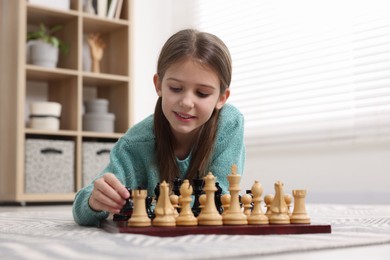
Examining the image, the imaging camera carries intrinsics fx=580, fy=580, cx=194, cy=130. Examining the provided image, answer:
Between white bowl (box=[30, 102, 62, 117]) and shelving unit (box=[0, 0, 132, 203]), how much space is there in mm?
→ 78

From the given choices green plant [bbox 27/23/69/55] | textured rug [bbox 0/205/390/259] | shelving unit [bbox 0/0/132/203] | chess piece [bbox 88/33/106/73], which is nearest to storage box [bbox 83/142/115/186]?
shelving unit [bbox 0/0/132/203]

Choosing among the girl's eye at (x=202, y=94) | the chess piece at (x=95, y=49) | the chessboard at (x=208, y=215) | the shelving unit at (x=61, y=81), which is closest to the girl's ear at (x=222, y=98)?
the girl's eye at (x=202, y=94)

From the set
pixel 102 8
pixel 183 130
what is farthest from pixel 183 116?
pixel 102 8

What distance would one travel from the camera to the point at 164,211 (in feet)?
3.72

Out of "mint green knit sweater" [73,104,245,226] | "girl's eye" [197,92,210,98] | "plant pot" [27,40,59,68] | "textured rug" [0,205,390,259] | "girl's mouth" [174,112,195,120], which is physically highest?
"plant pot" [27,40,59,68]

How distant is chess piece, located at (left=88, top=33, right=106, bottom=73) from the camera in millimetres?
3951

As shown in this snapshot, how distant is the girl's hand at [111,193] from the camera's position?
1.25m

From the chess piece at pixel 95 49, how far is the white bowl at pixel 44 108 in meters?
0.45

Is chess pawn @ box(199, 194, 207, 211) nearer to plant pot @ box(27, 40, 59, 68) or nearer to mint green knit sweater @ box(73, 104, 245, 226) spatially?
mint green knit sweater @ box(73, 104, 245, 226)

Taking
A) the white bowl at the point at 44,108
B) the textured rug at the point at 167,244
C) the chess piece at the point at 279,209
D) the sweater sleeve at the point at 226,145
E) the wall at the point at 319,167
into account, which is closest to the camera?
the textured rug at the point at 167,244

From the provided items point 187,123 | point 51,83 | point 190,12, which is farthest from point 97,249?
point 190,12

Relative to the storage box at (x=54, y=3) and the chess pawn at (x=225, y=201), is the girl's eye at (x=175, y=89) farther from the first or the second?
the storage box at (x=54, y=3)

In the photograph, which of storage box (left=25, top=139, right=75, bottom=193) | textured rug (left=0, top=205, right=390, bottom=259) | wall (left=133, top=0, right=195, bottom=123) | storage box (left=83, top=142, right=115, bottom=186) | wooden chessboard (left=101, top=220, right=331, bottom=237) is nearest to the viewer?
textured rug (left=0, top=205, right=390, bottom=259)

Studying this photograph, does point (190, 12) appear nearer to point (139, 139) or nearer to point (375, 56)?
point (375, 56)
